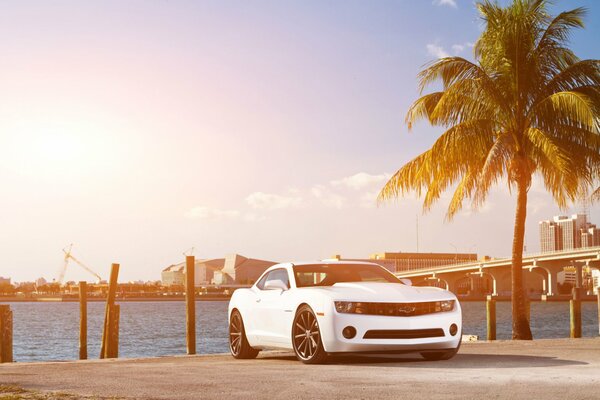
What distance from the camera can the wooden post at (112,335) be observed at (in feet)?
73.7

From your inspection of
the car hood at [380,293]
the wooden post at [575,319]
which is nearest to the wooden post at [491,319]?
the wooden post at [575,319]

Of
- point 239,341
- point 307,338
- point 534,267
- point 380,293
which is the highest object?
point 380,293

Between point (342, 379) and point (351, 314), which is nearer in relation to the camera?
point (342, 379)

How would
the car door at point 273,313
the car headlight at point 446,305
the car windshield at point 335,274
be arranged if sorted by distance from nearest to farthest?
1. the car headlight at point 446,305
2. the car door at point 273,313
3. the car windshield at point 335,274

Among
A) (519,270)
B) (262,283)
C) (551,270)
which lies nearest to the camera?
(262,283)

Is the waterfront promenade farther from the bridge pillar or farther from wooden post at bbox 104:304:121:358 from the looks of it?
the bridge pillar

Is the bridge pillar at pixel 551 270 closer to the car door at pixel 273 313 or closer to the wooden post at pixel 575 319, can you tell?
the wooden post at pixel 575 319

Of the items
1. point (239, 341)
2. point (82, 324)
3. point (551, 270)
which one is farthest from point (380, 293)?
point (551, 270)

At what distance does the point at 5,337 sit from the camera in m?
22.3

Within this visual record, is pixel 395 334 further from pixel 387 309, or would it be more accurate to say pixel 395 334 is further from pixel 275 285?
pixel 275 285

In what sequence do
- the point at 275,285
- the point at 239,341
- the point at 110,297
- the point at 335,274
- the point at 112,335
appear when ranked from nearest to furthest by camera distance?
1. the point at 335,274
2. the point at 275,285
3. the point at 239,341
4. the point at 112,335
5. the point at 110,297

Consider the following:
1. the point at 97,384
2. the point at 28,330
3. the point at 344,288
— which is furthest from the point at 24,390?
the point at 28,330

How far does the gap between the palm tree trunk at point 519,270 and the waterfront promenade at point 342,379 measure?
9.59 metres

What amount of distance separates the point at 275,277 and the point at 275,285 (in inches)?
16.9
